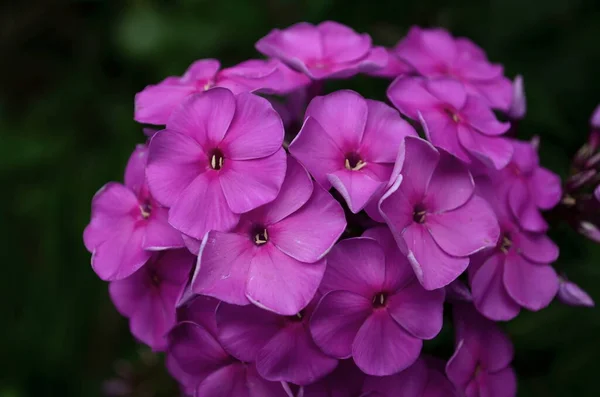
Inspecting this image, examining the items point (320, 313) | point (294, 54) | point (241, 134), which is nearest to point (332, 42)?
point (294, 54)

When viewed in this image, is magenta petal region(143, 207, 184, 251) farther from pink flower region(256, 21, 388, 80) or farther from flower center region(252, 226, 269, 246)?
pink flower region(256, 21, 388, 80)

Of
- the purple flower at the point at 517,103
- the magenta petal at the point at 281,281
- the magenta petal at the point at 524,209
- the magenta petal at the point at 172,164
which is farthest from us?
the purple flower at the point at 517,103

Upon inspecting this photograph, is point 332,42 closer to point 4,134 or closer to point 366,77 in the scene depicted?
point 366,77

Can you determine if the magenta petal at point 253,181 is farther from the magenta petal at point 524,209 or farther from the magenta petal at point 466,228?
the magenta petal at point 524,209

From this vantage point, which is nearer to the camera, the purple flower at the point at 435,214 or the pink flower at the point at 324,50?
the purple flower at the point at 435,214

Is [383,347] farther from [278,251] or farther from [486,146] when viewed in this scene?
[486,146]

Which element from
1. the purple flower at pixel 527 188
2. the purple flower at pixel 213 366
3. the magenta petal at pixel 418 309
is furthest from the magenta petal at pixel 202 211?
the purple flower at pixel 527 188
